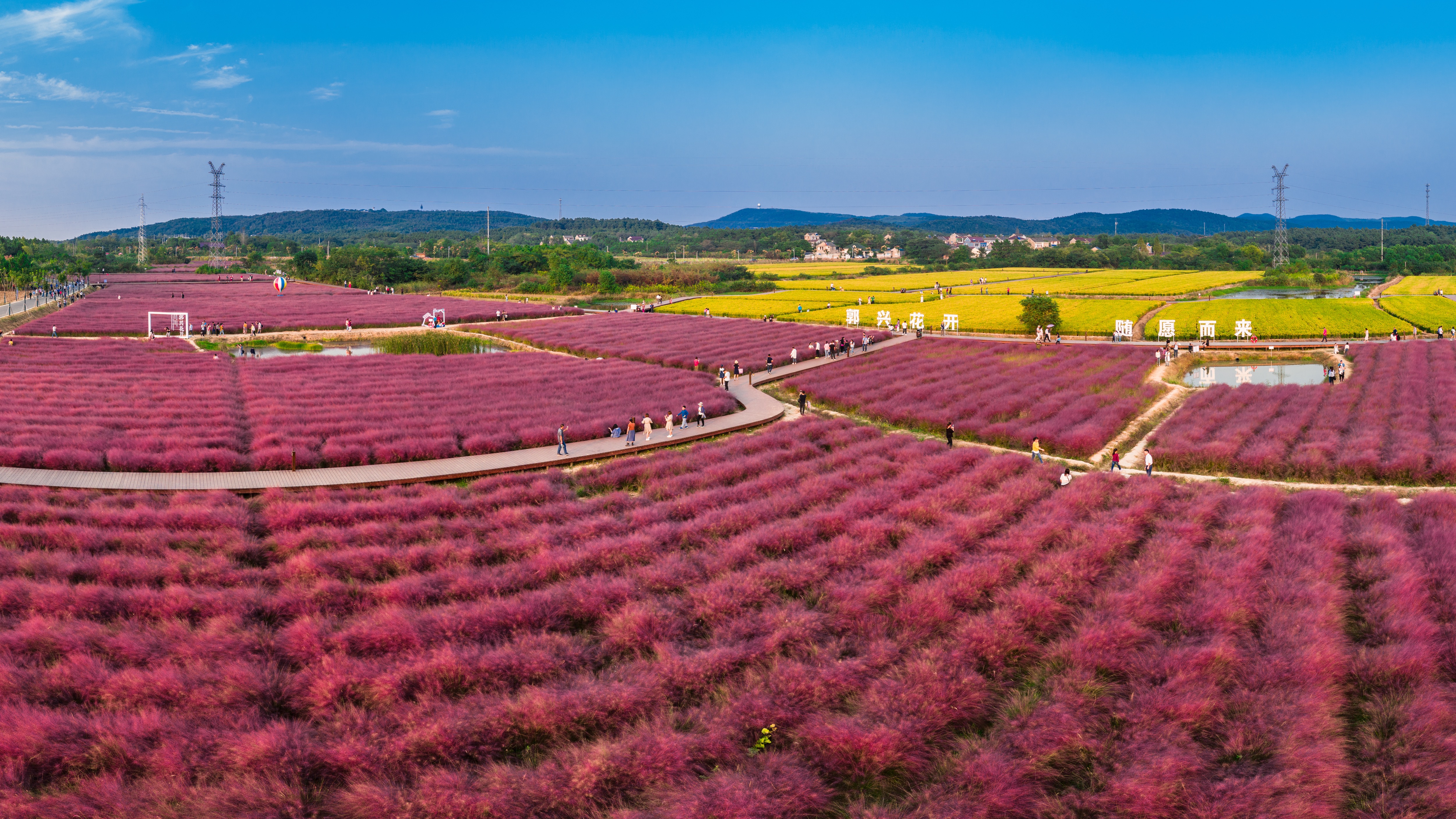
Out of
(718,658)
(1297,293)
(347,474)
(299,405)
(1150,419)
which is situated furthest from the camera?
(1297,293)

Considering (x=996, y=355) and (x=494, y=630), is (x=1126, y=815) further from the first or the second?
(x=996, y=355)

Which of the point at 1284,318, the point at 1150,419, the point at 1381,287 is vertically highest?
the point at 1381,287

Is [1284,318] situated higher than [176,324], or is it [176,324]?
[176,324]

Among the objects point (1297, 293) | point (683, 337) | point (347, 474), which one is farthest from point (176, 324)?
point (1297, 293)

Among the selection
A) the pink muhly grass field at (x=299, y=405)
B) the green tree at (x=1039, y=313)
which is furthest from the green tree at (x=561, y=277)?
the green tree at (x=1039, y=313)

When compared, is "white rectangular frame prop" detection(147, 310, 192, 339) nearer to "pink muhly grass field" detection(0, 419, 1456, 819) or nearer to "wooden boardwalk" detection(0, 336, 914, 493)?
"wooden boardwalk" detection(0, 336, 914, 493)

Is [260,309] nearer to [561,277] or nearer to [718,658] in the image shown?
[561,277]
